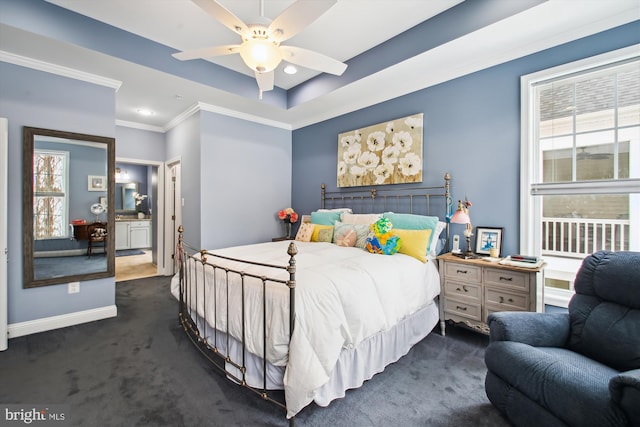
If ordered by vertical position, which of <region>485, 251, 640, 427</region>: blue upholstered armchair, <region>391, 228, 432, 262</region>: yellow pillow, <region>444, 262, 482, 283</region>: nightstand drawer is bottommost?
<region>485, 251, 640, 427</region>: blue upholstered armchair

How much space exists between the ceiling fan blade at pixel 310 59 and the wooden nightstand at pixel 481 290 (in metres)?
2.10

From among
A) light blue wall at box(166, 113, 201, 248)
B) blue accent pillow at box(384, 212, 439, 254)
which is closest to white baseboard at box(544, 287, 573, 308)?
blue accent pillow at box(384, 212, 439, 254)

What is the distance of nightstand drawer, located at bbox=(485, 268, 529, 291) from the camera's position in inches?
89.2

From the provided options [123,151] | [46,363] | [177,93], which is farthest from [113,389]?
[123,151]

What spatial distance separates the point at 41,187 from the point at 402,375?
13.3 feet

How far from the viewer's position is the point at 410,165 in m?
3.46

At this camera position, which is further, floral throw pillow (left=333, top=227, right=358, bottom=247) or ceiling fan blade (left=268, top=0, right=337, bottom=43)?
floral throw pillow (left=333, top=227, right=358, bottom=247)

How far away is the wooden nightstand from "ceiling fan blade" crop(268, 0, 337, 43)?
2372 millimetres

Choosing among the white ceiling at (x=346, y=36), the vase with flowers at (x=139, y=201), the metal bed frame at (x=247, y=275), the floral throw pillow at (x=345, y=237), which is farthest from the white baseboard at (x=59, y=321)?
the vase with flowers at (x=139, y=201)

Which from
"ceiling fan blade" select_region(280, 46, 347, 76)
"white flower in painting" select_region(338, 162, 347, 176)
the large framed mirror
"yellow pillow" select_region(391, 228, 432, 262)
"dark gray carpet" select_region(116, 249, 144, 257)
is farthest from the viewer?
"dark gray carpet" select_region(116, 249, 144, 257)

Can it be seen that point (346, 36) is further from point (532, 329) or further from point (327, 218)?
point (532, 329)

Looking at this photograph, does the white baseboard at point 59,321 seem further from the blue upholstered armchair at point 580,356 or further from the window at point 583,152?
the window at point 583,152

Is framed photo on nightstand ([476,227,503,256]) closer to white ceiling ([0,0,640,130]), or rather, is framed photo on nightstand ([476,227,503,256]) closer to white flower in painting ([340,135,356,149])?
white ceiling ([0,0,640,130])

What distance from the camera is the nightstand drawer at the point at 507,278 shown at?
2.27 metres
